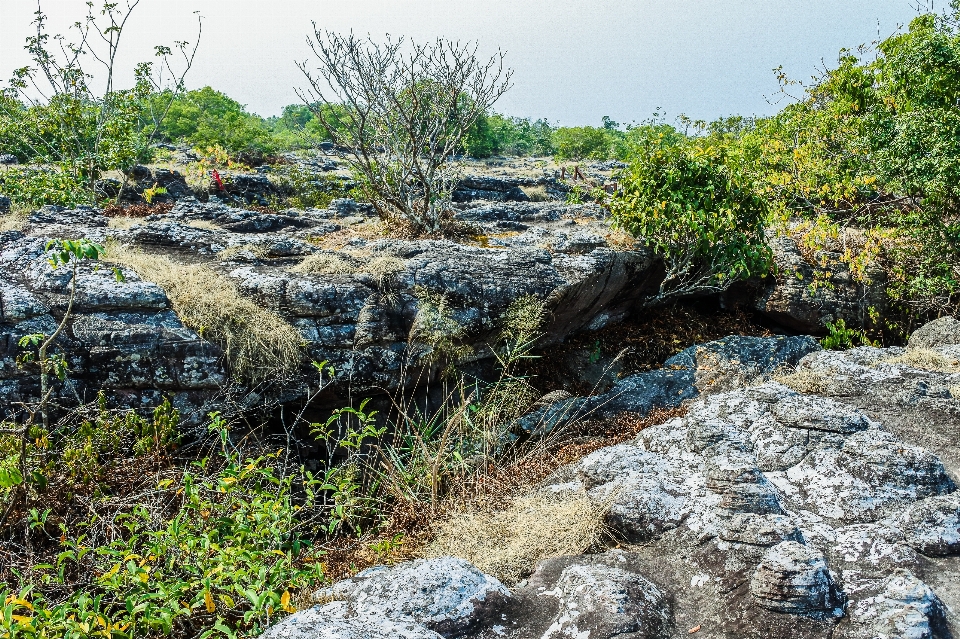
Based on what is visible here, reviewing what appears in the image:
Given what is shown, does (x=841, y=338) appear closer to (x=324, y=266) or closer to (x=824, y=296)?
(x=824, y=296)

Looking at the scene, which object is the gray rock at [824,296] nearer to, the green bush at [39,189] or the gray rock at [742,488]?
the gray rock at [742,488]

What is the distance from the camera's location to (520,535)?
148 inches

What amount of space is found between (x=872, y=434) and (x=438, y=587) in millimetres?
3702

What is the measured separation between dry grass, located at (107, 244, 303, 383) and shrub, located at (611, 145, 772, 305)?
5463 mm

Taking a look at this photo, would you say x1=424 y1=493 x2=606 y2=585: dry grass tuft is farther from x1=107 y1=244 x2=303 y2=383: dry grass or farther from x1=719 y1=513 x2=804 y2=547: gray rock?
x1=107 y1=244 x2=303 y2=383: dry grass

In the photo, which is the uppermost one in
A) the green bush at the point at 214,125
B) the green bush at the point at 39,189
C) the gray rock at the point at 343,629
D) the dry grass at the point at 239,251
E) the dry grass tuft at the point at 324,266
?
the green bush at the point at 214,125

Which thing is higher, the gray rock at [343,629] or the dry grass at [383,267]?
the dry grass at [383,267]

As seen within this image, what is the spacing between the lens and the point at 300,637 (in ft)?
8.41

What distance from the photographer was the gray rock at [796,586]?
9.57 ft

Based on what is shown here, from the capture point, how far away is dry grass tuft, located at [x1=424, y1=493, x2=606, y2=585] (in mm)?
3572

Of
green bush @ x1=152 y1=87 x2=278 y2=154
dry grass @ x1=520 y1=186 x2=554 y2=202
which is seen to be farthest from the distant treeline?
dry grass @ x1=520 y1=186 x2=554 y2=202

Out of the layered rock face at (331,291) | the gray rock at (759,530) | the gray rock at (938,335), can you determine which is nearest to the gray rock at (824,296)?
the gray rock at (938,335)

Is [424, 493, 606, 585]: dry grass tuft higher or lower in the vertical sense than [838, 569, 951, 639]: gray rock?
lower

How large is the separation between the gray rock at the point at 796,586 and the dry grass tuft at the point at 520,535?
1.06 m
